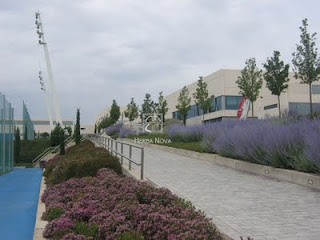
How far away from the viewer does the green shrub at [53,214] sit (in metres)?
6.43

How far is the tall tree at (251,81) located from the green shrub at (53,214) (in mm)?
34247

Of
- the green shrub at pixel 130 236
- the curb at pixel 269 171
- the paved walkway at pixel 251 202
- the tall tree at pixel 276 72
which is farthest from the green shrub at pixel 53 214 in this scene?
the tall tree at pixel 276 72

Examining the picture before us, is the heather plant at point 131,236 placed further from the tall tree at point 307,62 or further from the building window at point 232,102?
the building window at point 232,102

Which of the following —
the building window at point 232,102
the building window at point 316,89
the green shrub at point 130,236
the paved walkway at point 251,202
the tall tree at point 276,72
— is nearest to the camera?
the green shrub at point 130,236

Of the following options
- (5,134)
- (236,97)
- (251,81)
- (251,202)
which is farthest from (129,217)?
(236,97)

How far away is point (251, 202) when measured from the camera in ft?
23.9

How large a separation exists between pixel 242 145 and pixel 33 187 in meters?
9.83

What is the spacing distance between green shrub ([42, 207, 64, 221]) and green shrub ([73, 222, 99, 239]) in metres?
1.30

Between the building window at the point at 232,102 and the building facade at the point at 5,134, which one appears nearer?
the building facade at the point at 5,134

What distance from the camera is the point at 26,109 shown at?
43.7 m

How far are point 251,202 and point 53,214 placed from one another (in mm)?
3566

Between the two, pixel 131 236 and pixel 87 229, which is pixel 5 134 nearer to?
pixel 87 229

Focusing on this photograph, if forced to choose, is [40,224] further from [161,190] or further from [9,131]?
[9,131]

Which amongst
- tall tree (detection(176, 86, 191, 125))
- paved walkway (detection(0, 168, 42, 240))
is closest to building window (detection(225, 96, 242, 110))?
tall tree (detection(176, 86, 191, 125))
